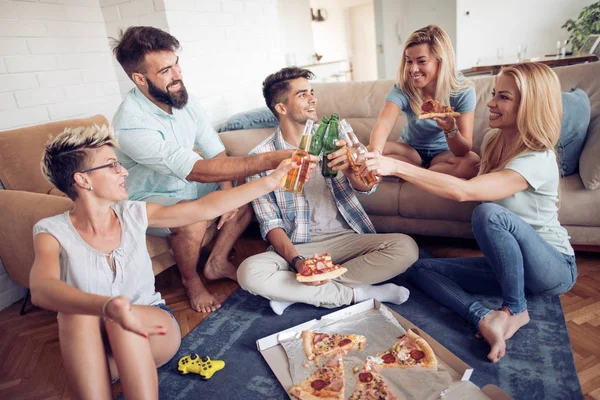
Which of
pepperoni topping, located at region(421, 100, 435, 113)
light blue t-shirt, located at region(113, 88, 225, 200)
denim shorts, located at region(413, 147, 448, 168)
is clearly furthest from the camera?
Result: denim shorts, located at region(413, 147, 448, 168)

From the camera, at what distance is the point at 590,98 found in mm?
2553

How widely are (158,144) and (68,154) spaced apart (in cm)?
64

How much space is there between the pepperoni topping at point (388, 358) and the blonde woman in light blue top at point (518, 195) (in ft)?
1.31

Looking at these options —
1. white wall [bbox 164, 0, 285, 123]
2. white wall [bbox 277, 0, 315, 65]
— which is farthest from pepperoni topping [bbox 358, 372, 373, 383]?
white wall [bbox 277, 0, 315, 65]

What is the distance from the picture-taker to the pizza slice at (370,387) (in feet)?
4.75

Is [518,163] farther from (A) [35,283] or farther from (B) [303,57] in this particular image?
(B) [303,57]

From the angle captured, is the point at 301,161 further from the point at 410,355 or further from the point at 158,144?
the point at 410,355

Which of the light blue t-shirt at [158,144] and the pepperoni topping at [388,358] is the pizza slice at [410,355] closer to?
the pepperoni topping at [388,358]

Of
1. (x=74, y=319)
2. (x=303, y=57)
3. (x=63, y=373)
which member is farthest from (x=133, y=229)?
(x=303, y=57)

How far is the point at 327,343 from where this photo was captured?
174 cm

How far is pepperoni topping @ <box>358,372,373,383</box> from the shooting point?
5.03 feet

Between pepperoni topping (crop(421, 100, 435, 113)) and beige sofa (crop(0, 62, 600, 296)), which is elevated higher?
pepperoni topping (crop(421, 100, 435, 113))

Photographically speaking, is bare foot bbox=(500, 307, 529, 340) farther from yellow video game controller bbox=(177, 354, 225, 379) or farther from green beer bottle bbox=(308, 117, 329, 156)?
yellow video game controller bbox=(177, 354, 225, 379)

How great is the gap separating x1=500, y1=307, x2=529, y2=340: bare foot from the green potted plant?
16.1 feet
